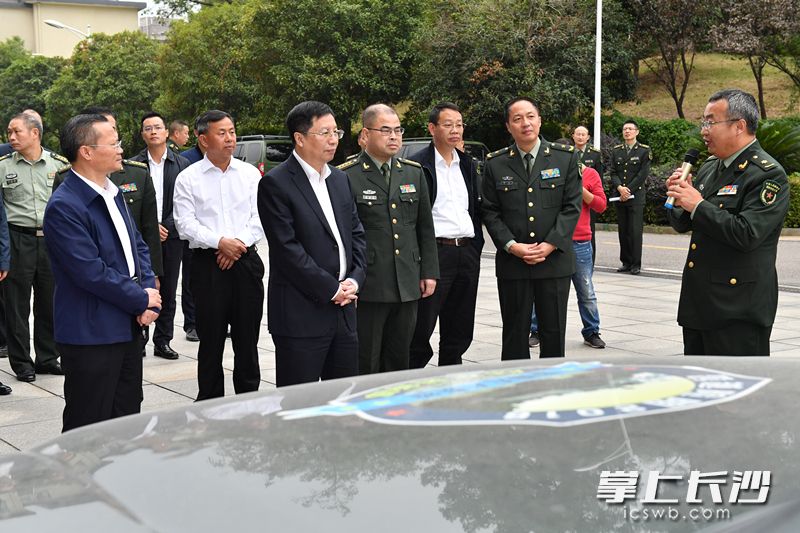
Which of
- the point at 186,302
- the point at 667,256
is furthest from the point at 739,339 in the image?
the point at 667,256

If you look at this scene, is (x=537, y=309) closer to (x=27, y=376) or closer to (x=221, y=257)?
(x=221, y=257)

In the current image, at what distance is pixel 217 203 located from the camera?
6387 millimetres

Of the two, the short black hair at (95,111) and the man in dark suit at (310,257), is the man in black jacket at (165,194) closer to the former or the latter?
the short black hair at (95,111)

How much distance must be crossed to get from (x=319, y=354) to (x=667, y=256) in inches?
451

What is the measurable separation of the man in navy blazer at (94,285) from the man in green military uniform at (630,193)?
9.82 metres

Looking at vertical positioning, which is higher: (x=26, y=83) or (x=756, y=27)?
(x=26, y=83)

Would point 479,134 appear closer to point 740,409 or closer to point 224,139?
point 224,139

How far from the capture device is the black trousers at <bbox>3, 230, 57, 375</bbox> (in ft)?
24.2

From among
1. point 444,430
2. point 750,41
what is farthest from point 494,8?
point 444,430

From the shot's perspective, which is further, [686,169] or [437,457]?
[686,169]

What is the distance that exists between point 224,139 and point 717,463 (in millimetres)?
5305

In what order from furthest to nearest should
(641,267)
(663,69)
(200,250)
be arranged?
(663,69) < (641,267) < (200,250)

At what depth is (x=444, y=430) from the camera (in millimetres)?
1764

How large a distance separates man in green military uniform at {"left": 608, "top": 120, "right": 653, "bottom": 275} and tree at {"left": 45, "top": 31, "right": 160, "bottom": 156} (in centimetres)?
3073
